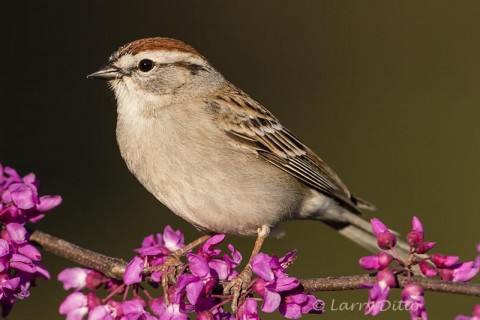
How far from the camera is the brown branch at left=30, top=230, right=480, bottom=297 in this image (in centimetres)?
197

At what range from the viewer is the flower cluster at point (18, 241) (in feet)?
7.54

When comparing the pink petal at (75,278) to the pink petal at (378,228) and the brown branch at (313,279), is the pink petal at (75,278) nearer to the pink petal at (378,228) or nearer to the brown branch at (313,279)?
the brown branch at (313,279)

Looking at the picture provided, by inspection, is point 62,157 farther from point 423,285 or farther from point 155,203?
point 423,285

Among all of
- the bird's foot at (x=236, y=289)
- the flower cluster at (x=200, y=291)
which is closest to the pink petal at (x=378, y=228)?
the flower cluster at (x=200, y=291)

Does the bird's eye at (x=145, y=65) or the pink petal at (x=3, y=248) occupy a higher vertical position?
the bird's eye at (x=145, y=65)

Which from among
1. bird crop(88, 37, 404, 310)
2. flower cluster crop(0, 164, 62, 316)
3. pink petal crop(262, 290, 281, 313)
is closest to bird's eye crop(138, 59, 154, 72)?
bird crop(88, 37, 404, 310)

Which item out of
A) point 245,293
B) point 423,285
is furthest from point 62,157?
point 423,285

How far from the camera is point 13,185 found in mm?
2467

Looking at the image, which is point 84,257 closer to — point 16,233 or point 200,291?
point 16,233

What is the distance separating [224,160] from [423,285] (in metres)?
1.18

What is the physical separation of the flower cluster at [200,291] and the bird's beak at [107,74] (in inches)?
35.2

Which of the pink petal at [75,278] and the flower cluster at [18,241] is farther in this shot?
the pink petal at [75,278]

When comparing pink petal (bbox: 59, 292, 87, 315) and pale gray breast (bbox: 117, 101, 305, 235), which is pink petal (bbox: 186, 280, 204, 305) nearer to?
pink petal (bbox: 59, 292, 87, 315)

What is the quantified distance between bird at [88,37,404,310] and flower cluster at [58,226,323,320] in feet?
1.54
